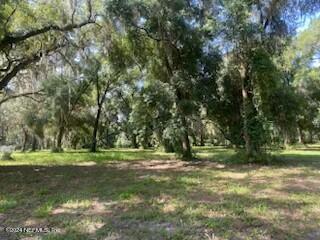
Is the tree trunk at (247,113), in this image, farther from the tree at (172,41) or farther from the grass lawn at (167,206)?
the grass lawn at (167,206)

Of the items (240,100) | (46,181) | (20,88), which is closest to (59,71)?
(20,88)

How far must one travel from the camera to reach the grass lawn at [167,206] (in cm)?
443

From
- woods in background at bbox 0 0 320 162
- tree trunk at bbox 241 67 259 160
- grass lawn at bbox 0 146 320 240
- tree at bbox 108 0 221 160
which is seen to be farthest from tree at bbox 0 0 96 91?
tree trunk at bbox 241 67 259 160

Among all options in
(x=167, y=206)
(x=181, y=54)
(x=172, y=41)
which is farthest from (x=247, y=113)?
(x=167, y=206)

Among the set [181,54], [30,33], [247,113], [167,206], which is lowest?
[167,206]

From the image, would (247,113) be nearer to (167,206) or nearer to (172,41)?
(172,41)

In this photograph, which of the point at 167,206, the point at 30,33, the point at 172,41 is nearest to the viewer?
the point at 167,206

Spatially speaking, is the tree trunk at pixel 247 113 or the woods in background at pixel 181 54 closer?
the woods in background at pixel 181 54

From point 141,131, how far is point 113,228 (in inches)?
400

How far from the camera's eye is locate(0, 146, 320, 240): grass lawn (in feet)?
14.5

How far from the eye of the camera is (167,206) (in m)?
5.71

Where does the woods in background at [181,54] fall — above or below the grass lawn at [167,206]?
above

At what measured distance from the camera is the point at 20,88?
16188 mm

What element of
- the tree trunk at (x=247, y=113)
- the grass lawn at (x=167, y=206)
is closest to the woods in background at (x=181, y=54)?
the tree trunk at (x=247, y=113)
